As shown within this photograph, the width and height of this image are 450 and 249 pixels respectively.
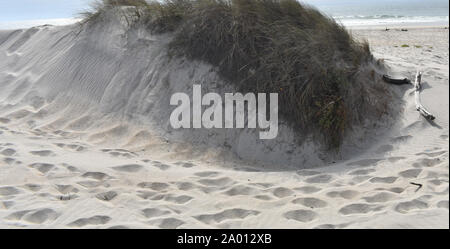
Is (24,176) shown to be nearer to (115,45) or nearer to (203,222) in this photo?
(203,222)

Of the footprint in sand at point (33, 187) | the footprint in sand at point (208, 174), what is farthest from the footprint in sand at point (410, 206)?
the footprint in sand at point (33, 187)

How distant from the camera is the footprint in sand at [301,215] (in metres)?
3.79

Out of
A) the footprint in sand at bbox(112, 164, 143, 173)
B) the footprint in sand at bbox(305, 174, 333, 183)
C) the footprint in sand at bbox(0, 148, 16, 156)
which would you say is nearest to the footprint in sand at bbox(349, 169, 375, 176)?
the footprint in sand at bbox(305, 174, 333, 183)

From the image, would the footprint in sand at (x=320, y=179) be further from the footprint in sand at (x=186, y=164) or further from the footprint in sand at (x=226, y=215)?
the footprint in sand at (x=186, y=164)

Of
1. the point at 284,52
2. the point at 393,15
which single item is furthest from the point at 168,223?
the point at 393,15

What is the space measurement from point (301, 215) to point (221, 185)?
3.92 ft

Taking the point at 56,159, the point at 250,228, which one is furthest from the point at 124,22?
the point at 250,228

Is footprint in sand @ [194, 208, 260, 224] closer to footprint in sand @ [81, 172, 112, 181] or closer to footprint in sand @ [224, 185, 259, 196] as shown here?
footprint in sand @ [224, 185, 259, 196]

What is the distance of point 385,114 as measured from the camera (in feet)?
19.1

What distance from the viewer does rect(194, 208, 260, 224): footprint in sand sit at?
12.7 feet

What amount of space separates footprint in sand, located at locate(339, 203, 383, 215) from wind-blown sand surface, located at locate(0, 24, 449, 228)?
0.4 inches

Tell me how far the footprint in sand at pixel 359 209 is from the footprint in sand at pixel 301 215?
288mm

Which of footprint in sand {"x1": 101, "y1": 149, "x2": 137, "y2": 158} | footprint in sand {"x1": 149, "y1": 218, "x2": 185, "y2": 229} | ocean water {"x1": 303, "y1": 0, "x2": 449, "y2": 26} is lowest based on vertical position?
footprint in sand {"x1": 149, "y1": 218, "x2": 185, "y2": 229}

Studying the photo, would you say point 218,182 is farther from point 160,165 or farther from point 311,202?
point 311,202
